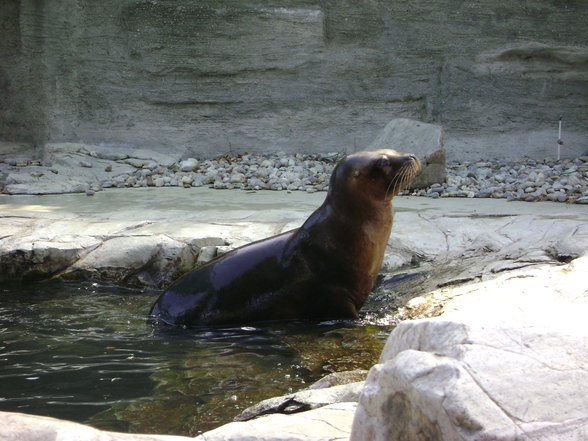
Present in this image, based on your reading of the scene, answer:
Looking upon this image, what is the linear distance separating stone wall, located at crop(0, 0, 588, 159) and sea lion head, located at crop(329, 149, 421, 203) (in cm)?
616

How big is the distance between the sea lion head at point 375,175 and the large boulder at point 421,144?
11.6 ft

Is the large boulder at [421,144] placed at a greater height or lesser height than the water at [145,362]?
greater

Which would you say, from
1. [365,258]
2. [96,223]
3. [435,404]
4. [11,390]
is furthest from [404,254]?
A: [435,404]

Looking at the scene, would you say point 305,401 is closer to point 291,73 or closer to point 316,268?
point 316,268

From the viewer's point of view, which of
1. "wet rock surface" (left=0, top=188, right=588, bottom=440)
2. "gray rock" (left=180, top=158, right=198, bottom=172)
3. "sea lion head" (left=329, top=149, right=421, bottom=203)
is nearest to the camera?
"wet rock surface" (left=0, top=188, right=588, bottom=440)

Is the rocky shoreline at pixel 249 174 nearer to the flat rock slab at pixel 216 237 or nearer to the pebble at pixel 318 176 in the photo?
the pebble at pixel 318 176

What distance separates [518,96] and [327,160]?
112 inches

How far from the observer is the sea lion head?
494 cm

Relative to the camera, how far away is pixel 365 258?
509cm

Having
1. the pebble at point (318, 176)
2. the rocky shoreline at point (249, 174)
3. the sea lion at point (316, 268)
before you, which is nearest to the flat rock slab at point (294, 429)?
the sea lion at point (316, 268)

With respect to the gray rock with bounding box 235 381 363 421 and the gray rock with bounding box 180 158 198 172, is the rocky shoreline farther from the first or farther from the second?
the gray rock with bounding box 235 381 363 421

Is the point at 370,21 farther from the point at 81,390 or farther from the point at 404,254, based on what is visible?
the point at 81,390

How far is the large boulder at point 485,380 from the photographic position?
1.80 meters

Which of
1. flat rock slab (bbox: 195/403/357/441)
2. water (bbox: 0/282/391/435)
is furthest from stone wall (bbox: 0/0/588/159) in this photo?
flat rock slab (bbox: 195/403/357/441)
